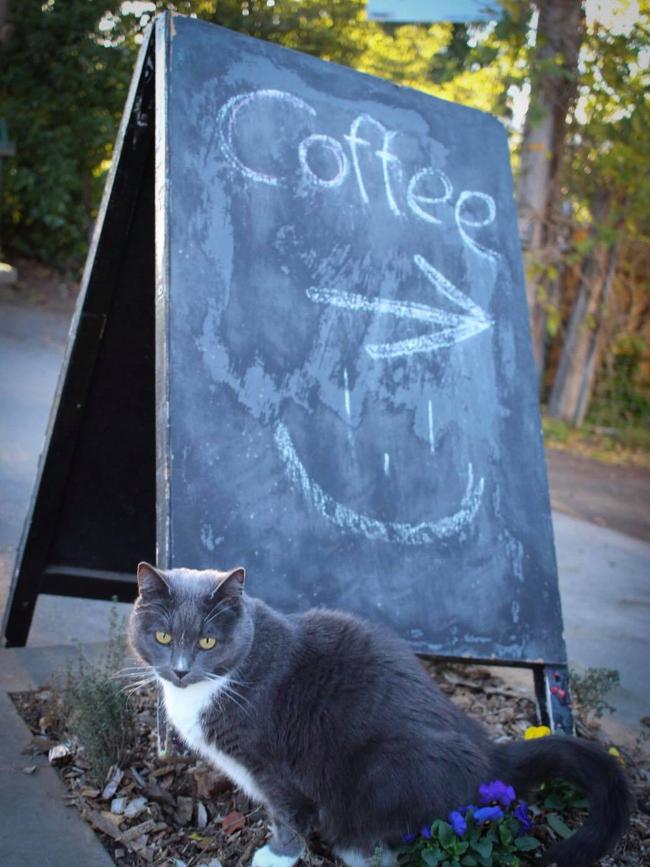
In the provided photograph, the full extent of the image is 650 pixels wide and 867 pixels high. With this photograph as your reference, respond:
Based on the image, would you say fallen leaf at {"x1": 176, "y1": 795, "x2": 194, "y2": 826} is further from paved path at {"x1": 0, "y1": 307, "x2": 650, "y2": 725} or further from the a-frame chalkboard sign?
paved path at {"x1": 0, "y1": 307, "x2": 650, "y2": 725}

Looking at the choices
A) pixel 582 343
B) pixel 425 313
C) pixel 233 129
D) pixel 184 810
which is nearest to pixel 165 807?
pixel 184 810

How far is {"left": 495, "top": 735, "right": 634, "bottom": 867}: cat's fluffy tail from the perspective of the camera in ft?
7.47

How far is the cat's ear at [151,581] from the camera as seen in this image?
224 cm

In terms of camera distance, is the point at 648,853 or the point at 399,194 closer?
the point at 648,853

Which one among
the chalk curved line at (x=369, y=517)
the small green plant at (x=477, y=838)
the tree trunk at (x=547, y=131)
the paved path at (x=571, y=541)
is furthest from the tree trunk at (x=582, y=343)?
the small green plant at (x=477, y=838)

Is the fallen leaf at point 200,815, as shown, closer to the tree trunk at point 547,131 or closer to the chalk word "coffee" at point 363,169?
the chalk word "coffee" at point 363,169

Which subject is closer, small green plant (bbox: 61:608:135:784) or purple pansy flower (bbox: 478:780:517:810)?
purple pansy flower (bbox: 478:780:517:810)

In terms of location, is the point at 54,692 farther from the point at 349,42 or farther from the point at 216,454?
the point at 349,42

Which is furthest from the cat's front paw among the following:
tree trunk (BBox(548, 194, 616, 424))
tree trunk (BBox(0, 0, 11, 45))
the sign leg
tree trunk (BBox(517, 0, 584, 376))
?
tree trunk (BBox(548, 194, 616, 424))

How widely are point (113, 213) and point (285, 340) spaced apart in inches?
31.0

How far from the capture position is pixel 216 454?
8.56 feet

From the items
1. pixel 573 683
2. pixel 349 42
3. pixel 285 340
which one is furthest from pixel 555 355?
pixel 285 340

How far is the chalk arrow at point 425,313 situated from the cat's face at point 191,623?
43.2 inches

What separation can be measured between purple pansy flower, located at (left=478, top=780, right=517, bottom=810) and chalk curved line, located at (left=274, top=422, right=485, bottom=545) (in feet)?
2.82
